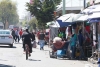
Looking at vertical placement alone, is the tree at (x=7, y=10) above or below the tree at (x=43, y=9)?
below

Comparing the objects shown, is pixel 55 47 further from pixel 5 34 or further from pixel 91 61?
pixel 5 34

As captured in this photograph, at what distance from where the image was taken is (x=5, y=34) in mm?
32188

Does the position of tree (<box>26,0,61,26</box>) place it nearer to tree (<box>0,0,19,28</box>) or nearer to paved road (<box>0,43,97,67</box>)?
paved road (<box>0,43,97,67</box>)

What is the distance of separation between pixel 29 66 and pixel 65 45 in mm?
5188

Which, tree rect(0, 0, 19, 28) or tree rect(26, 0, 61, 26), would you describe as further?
tree rect(0, 0, 19, 28)

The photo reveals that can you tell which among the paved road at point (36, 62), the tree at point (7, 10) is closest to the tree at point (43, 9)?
the paved road at point (36, 62)

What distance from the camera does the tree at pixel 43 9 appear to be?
42906 millimetres

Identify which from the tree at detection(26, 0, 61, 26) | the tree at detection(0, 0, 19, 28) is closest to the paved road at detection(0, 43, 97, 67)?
the tree at detection(26, 0, 61, 26)

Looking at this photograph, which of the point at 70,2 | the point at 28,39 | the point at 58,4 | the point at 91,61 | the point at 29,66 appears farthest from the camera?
the point at 58,4

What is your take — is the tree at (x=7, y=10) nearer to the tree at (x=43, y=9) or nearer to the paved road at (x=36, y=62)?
the tree at (x=43, y=9)

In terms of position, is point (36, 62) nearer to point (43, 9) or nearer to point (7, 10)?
point (43, 9)

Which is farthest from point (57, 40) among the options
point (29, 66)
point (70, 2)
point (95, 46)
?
point (70, 2)

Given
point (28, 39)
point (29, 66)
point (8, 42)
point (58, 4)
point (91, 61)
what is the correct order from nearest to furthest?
point (29, 66) → point (91, 61) → point (28, 39) → point (8, 42) → point (58, 4)

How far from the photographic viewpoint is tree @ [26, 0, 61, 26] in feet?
141
